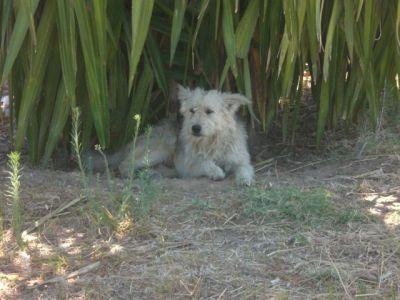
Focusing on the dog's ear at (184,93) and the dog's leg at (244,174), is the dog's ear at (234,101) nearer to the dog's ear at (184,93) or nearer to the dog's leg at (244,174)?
the dog's ear at (184,93)

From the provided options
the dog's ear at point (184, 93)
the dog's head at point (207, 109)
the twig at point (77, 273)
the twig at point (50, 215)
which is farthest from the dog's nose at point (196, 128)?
the twig at point (77, 273)

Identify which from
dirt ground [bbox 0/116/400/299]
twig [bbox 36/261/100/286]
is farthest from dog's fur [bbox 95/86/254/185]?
twig [bbox 36/261/100/286]

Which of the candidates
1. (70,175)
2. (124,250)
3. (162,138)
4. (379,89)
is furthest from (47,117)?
(379,89)

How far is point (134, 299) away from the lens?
11.5 feet

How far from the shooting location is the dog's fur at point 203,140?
18.7 ft

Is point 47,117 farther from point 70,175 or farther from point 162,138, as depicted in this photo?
point 162,138

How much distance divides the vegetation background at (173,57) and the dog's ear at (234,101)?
0.13 meters

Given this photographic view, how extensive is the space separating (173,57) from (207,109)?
0.49 metres

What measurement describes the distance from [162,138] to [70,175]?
1207 mm

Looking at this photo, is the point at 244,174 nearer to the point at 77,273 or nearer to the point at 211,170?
the point at 211,170

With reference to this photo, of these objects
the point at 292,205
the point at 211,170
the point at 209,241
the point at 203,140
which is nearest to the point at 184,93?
the point at 203,140

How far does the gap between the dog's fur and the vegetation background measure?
7.4 inches

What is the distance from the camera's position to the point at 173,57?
5.62 meters

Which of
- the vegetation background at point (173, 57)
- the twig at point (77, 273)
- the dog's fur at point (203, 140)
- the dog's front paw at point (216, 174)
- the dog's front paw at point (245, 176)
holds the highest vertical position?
the vegetation background at point (173, 57)
